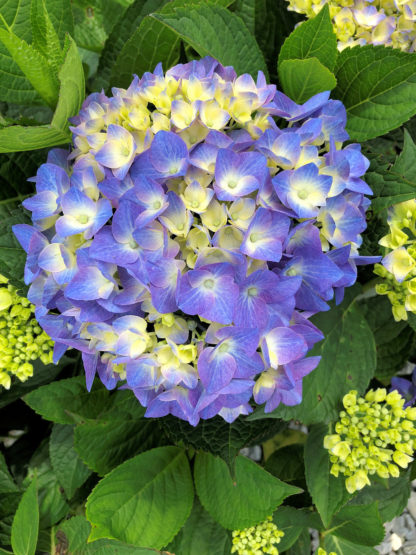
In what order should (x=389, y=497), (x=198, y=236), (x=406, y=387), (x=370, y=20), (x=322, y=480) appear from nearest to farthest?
(x=198, y=236) → (x=370, y=20) → (x=322, y=480) → (x=406, y=387) → (x=389, y=497)

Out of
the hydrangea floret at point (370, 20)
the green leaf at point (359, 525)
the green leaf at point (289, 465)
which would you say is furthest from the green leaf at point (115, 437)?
the hydrangea floret at point (370, 20)

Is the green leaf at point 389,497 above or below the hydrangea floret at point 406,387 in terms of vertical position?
below

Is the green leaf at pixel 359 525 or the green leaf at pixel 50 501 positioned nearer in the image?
the green leaf at pixel 359 525

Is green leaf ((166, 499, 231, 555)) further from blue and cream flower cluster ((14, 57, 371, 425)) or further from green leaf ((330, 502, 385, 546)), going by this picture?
blue and cream flower cluster ((14, 57, 371, 425))

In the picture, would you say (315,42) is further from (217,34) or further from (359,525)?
(359,525)

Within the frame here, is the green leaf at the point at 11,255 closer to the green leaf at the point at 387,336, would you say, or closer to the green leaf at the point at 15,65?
the green leaf at the point at 15,65

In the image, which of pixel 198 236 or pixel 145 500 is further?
pixel 145 500

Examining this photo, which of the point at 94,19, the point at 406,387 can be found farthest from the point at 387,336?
the point at 94,19
